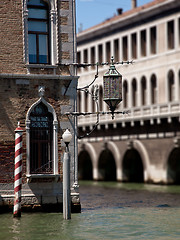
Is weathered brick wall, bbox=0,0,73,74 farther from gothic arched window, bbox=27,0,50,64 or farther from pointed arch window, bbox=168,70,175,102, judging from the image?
pointed arch window, bbox=168,70,175,102

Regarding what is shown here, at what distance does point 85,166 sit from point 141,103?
29.5 ft

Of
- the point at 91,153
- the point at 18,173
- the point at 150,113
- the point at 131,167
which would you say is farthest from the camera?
the point at 91,153

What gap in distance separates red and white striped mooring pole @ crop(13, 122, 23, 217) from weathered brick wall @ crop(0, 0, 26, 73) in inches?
74.9

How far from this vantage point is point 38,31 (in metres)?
22.6

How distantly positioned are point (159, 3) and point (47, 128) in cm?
2578

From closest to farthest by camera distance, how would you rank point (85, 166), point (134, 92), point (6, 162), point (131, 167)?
point (6, 162), point (131, 167), point (134, 92), point (85, 166)

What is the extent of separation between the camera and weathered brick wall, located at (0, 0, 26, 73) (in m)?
21.9

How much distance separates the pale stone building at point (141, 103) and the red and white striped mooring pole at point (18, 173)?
22478 mm

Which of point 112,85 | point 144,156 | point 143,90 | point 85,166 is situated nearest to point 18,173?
point 112,85

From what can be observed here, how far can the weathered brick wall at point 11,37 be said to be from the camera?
863 inches

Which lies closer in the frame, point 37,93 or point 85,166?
point 37,93

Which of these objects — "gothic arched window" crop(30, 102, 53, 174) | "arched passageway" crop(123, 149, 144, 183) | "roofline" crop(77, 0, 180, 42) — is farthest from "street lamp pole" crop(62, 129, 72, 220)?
"arched passageway" crop(123, 149, 144, 183)

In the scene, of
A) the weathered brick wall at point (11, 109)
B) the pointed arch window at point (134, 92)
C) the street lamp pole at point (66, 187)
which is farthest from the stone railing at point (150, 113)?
the street lamp pole at point (66, 187)

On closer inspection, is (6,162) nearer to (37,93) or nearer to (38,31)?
(37,93)
